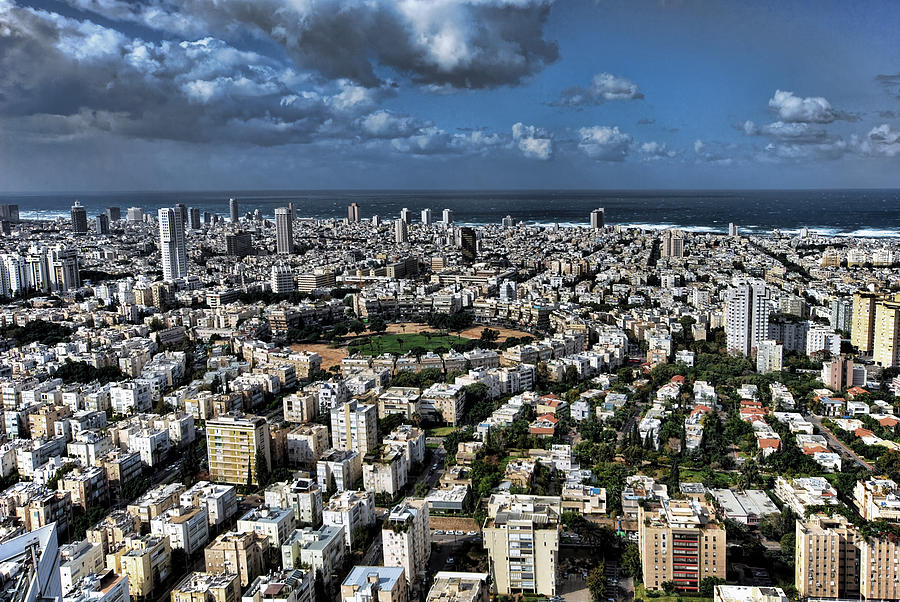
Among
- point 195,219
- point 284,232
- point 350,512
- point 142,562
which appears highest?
point 195,219

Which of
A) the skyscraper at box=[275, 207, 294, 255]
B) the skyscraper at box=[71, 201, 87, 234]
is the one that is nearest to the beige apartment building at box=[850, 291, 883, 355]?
the skyscraper at box=[275, 207, 294, 255]

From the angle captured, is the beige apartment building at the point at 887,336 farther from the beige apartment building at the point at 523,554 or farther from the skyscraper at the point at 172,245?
the skyscraper at the point at 172,245

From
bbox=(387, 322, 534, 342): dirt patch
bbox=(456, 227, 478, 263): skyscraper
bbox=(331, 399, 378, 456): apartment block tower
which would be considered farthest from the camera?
bbox=(456, 227, 478, 263): skyscraper

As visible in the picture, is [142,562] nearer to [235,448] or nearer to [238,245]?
[235,448]

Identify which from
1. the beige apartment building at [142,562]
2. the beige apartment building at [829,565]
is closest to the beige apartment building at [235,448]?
the beige apartment building at [142,562]

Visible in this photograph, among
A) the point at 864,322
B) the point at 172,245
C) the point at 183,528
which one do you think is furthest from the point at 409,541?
the point at 172,245

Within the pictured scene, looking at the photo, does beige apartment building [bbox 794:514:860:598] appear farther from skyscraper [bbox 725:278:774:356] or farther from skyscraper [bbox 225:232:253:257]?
skyscraper [bbox 225:232:253:257]
